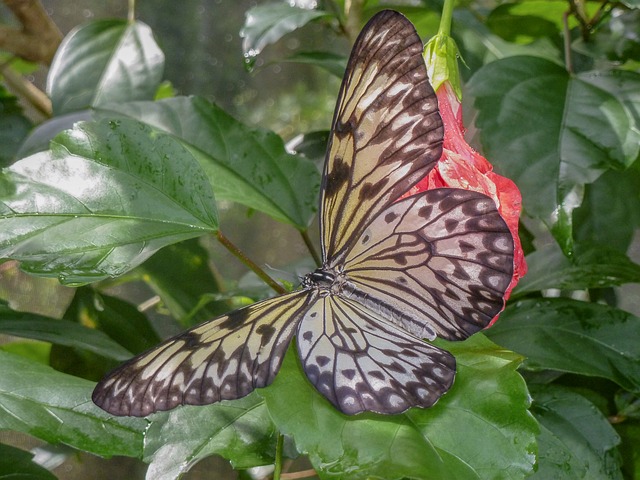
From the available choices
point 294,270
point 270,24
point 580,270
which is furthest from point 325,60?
point 580,270

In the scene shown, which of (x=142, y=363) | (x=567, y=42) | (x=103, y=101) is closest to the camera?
(x=142, y=363)

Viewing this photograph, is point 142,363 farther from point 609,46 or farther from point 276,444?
point 609,46

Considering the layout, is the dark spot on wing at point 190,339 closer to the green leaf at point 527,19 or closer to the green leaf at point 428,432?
the green leaf at point 428,432

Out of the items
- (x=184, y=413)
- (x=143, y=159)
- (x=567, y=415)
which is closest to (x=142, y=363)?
(x=184, y=413)

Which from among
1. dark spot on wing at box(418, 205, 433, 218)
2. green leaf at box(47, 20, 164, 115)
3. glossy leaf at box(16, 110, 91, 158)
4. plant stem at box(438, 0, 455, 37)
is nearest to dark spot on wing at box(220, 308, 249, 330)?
dark spot on wing at box(418, 205, 433, 218)

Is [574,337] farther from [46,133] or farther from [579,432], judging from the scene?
[46,133]

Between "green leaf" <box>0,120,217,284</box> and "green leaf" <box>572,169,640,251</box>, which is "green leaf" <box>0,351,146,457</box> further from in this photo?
"green leaf" <box>572,169,640,251</box>

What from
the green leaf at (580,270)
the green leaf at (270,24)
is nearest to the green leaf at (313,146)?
the green leaf at (270,24)
